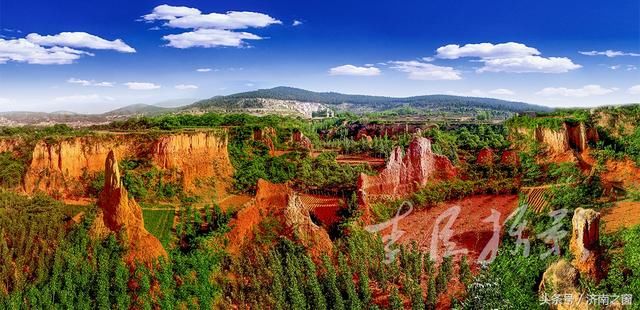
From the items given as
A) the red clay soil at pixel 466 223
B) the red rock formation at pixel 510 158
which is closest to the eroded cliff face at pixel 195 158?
the red clay soil at pixel 466 223

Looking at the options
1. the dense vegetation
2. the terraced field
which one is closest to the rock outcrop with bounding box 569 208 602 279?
the dense vegetation

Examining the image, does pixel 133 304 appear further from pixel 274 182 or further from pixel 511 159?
pixel 511 159

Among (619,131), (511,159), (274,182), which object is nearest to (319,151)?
(274,182)

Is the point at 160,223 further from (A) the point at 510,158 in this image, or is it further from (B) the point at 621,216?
(B) the point at 621,216

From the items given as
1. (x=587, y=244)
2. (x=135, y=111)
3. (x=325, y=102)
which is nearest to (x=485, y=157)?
(x=587, y=244)

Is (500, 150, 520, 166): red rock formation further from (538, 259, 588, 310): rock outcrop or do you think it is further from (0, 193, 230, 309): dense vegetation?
(0, 193, 230, 309): dense vegetation

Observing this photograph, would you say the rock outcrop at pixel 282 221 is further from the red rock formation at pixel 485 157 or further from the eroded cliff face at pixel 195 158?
the red rock formation at pixel 485 157
